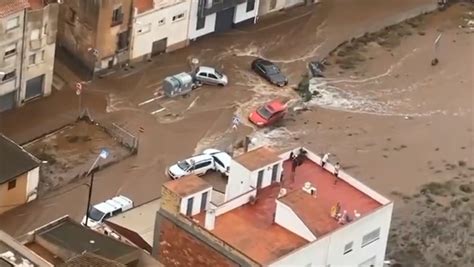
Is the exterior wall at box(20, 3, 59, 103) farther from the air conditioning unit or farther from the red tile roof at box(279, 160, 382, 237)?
the air conditioning unit

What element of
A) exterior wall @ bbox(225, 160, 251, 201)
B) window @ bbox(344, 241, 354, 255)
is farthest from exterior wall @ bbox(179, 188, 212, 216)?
window @ bbox(344, 241, 354, 255)

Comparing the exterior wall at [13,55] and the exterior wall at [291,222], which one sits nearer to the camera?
the exterior wall at [291,222]

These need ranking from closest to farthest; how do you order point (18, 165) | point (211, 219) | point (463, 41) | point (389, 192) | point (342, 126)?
point (211, 219) → point (18, 165) → point (389, 192) → point (342, 126) → point (463, 41)

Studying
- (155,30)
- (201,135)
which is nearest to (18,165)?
(201,135)

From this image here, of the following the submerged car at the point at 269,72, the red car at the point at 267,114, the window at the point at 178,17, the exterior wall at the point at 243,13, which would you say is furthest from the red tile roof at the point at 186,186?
the exterior wall at the point at 243,13

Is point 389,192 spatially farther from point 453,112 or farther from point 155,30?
point 155,30

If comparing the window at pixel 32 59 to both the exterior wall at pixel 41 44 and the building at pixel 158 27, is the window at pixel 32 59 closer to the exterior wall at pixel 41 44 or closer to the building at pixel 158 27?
the exterior wall at pixel 41 44

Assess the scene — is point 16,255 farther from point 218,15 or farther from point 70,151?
point 218,15
